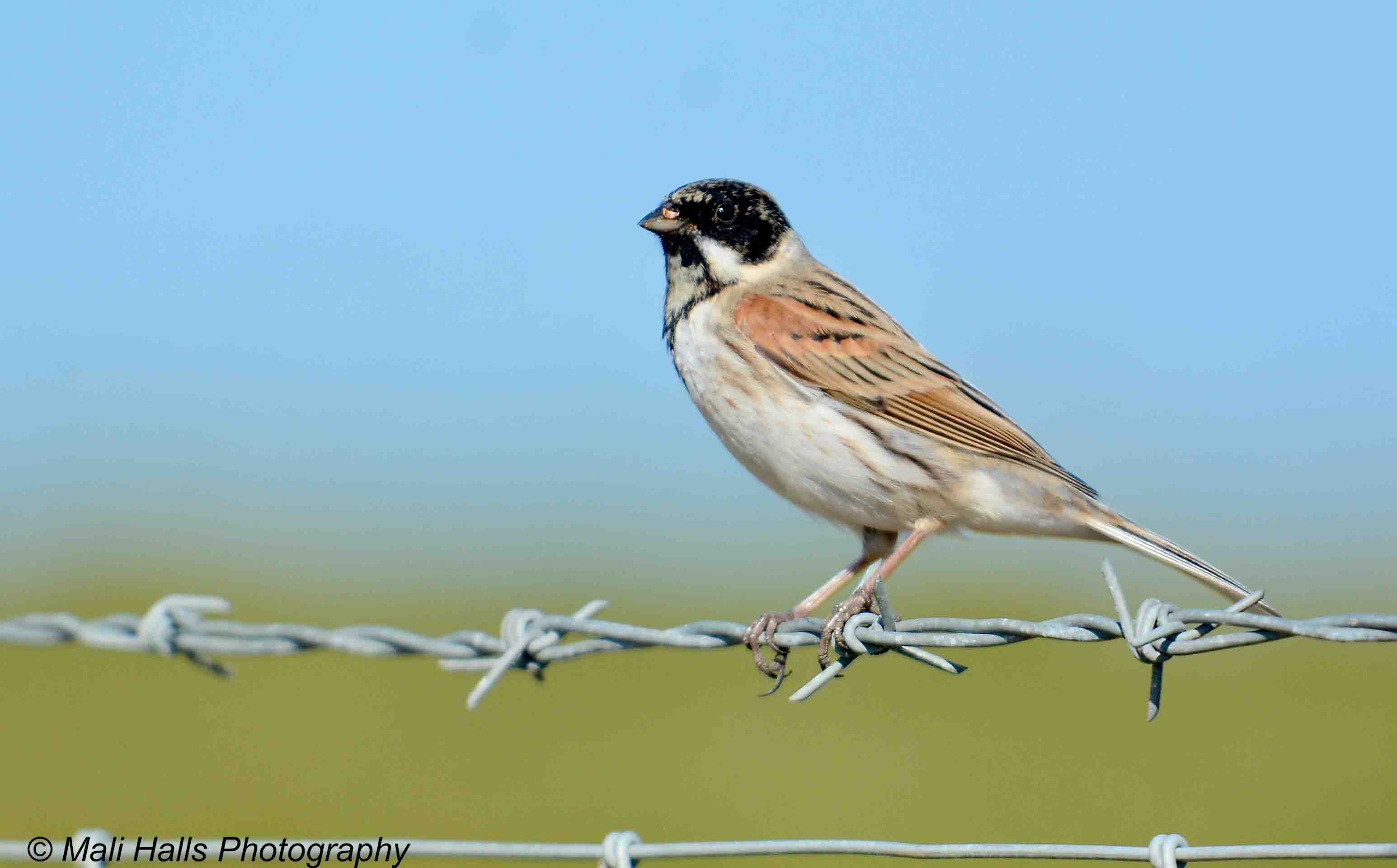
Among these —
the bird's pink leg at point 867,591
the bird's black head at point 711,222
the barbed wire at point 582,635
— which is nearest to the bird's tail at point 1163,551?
the bird's pink leg at point 867,591

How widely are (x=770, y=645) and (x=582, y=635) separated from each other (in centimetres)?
113

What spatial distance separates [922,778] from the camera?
867cm

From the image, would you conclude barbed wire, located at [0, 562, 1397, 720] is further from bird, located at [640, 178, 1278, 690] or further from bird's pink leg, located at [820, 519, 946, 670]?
bird, located at [640, 178, 1278, 690]

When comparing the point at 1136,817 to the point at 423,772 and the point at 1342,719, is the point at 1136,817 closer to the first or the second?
the point at 1342,719

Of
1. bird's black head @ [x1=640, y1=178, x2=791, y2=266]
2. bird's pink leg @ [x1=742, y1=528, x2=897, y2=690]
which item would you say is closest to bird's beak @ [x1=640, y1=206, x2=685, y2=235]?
bird's black head @ [x1=640, y1=178, x2=791, y2=266]

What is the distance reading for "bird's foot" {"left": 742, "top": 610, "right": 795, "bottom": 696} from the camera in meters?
4.23

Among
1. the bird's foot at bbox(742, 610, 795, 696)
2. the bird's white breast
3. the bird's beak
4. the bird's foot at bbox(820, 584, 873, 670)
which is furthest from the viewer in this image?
the bird's beak

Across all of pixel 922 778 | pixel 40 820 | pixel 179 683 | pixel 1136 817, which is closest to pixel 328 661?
pixel 179 683

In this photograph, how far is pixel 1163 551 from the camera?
4.59 meters

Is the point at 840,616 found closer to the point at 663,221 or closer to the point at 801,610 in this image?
the point at 801,610

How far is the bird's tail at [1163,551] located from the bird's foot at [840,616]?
3.16 feet

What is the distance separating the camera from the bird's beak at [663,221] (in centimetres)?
562

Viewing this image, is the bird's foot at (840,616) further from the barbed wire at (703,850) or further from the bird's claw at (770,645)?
the barbed wire at (703,850)

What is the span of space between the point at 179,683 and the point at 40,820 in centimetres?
230
